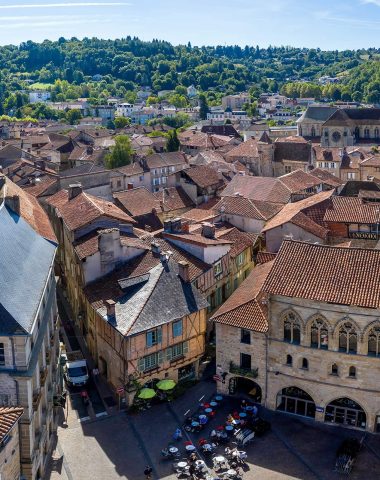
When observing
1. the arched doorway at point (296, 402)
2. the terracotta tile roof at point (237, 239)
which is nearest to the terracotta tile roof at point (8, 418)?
the arched doorway at point (296, 402)

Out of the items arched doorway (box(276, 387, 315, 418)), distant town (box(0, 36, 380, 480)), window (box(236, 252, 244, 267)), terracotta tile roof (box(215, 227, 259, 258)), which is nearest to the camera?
distant town (box(0, 36, 380, 480))

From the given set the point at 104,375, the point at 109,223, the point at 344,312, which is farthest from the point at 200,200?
the point at 344,312

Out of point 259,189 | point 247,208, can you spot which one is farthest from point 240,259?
point 259,189

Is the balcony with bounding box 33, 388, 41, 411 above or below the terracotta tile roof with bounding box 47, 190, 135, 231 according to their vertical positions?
below

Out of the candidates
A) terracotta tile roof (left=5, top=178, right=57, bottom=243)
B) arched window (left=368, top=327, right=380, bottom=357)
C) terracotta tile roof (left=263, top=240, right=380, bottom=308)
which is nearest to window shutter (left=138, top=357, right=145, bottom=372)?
terracotta tile roof (left=263, top=240, right=380, bottom=308)

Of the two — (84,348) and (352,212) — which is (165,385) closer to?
(84,348)

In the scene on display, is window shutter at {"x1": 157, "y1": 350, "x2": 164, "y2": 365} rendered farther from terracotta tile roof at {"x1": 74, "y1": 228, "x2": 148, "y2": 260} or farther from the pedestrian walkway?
terracotta tile roof at {"x1": 74, "y1": 228, "x2": 148, "y2": 260}

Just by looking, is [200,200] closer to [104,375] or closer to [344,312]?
[104,375]
